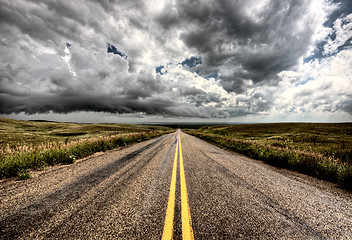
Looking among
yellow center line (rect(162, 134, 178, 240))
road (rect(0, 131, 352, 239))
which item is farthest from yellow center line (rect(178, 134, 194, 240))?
yellow center line (rect(162, 134, 178, 240))

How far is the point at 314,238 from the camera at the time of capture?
7.17 ft

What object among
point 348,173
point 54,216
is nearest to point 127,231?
point 54,216

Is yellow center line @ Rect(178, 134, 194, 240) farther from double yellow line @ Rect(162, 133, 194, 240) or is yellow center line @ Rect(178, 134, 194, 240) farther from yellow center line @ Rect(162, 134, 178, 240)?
yellow center line @ Rect(162, 134, 178, 240)

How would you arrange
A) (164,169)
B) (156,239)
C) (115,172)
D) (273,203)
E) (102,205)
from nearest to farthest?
(156,239) → (102,205) → (273,203) → (115,172) → (164,169)

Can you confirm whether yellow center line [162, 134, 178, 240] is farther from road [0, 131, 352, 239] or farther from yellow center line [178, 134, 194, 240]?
yellow center line [178, 134, 194, 240]

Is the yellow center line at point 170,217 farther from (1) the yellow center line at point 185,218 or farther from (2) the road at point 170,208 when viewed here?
(1) the yellow center line at point 185,218

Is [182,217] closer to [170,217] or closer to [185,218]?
[185,218]

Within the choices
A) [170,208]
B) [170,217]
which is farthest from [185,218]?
[170,208]

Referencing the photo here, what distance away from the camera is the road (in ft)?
7.29

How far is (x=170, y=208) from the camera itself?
2854mm

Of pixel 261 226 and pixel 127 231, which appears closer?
pixel 127 231

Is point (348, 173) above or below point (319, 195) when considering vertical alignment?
above

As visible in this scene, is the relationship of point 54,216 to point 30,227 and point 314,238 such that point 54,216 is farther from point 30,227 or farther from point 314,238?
point 314,238

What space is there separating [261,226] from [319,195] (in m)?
2.86
